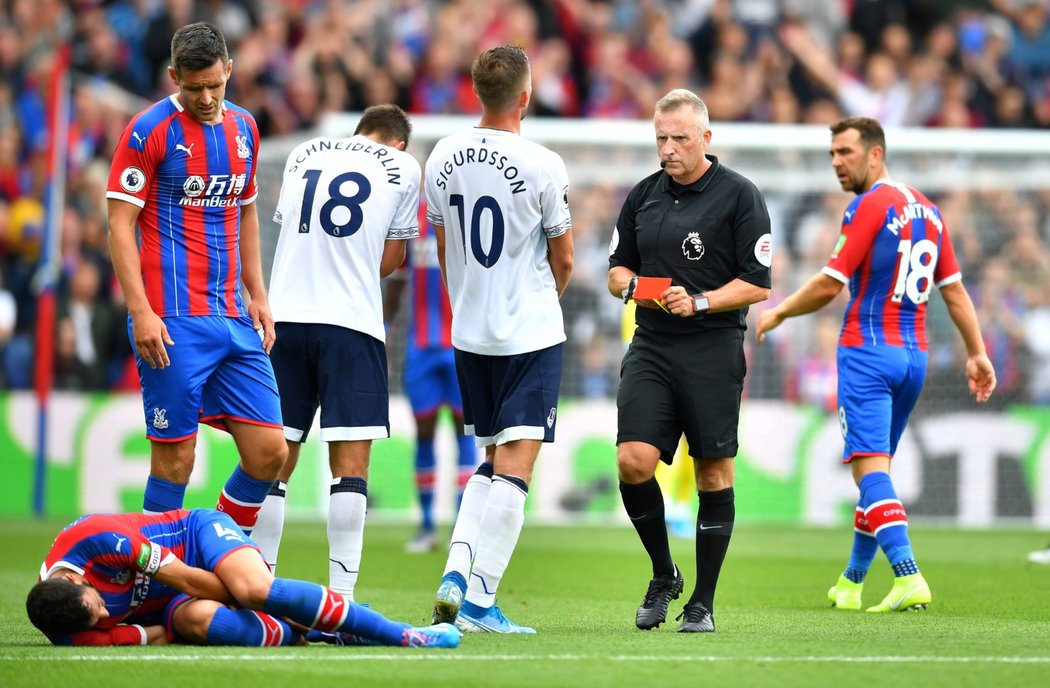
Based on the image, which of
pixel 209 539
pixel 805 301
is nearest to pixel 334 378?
pixel 209 539

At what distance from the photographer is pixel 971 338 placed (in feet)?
27.2

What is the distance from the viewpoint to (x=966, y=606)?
26.9 feet

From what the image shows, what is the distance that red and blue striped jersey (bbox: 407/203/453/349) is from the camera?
12.1 metres

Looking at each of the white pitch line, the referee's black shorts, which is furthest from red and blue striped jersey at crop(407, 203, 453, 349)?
the white pitch line

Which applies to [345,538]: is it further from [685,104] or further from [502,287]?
[685,104]

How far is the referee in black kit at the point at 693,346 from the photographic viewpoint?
271 inches

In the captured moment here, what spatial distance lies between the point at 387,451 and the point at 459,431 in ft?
11.0

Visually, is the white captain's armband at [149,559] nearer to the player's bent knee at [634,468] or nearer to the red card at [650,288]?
the player's bent knee at [634,468]

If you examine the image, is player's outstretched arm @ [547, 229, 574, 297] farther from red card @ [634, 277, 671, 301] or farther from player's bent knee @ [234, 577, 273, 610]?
player's bent knee @ [234, 577, 273, 610]

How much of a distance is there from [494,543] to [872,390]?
8.38 feet

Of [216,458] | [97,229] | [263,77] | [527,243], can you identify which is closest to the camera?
[527,243]

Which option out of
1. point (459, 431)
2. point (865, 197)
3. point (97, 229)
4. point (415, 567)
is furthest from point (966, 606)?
point (97, 229)

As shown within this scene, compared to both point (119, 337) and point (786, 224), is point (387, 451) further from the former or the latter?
point (786, 224)

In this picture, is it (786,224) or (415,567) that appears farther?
(786,224)
